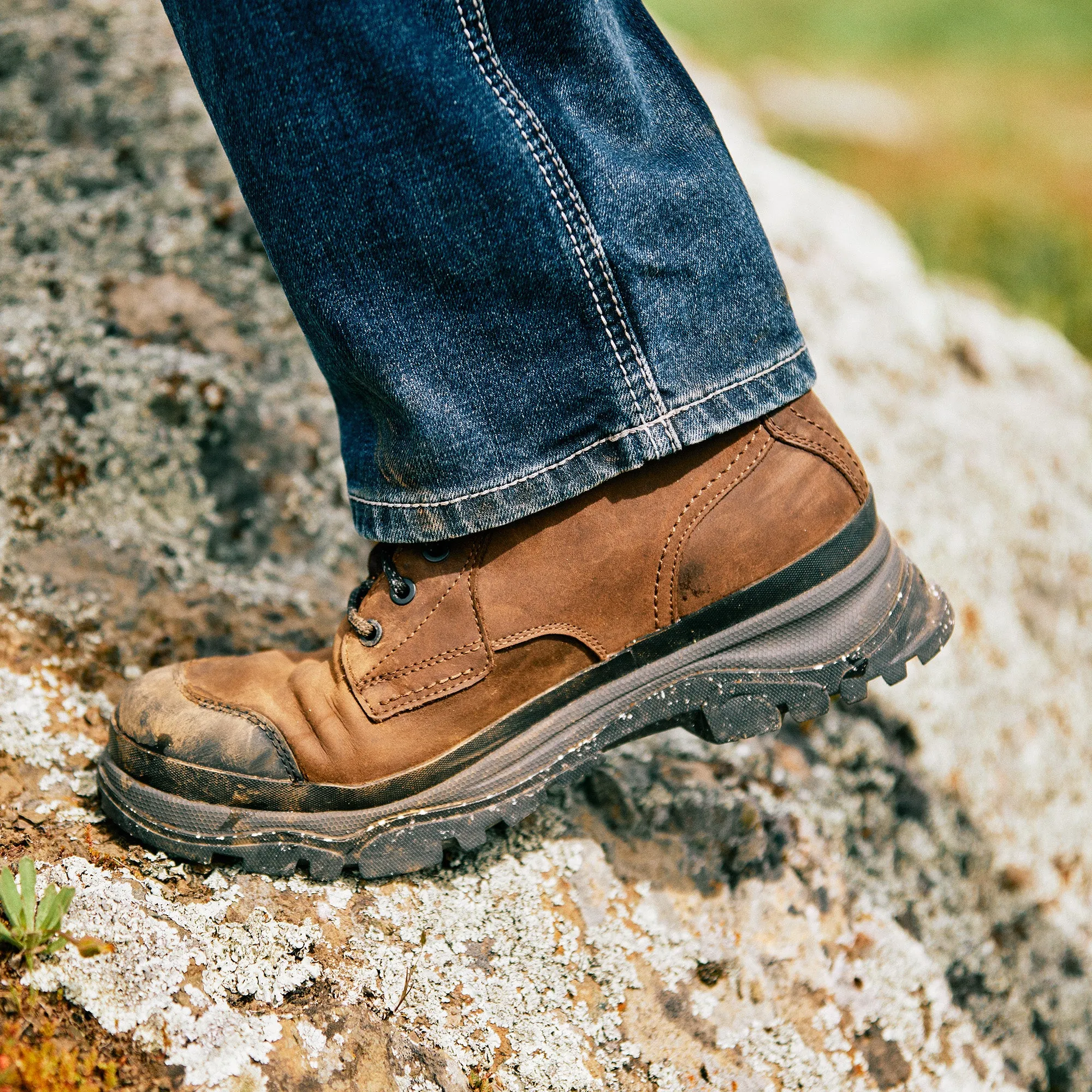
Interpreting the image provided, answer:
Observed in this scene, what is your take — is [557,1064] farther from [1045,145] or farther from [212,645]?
[1045,145]

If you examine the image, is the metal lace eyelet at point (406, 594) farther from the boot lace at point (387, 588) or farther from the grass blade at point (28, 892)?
the grass blade at point (28, 892)

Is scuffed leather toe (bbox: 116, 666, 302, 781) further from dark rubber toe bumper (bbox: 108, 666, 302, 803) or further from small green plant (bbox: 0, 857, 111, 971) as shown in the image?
small green plant (bbox: 0, 857, 111, 971)

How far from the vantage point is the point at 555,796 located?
1.58 meters

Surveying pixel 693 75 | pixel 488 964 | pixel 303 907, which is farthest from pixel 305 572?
pixel 693 75

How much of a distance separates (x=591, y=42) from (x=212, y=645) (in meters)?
1.27

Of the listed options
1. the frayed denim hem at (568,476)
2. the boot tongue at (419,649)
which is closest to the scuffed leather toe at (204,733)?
the boot tongue at (419,649)

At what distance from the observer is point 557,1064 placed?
49.5 inches

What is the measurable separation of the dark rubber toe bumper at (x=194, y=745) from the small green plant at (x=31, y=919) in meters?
0.25

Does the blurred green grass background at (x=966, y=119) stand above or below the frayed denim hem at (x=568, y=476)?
below

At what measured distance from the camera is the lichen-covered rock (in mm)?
1246

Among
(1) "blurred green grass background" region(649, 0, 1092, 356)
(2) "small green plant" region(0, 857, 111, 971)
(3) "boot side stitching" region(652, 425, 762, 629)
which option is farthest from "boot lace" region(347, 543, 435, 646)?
(1) "blurred green grass background" region(649, 0, 1092, 356)

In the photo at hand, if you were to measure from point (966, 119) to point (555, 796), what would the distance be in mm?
10321

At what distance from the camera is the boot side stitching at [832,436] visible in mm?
1381

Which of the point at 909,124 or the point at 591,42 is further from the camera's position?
the point at 909,124
